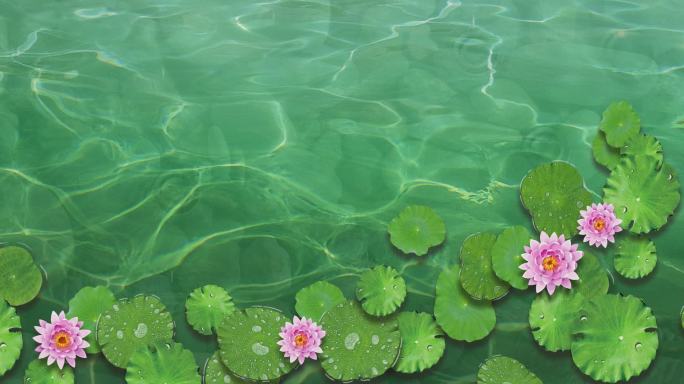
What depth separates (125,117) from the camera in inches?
89.5

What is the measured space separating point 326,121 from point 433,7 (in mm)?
769

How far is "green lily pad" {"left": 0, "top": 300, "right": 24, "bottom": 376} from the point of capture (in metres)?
2.03

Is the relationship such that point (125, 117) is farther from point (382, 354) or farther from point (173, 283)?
point (382, 354)

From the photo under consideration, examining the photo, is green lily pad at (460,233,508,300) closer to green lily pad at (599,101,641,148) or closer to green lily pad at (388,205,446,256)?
green lily pad at (388,205,446,256)

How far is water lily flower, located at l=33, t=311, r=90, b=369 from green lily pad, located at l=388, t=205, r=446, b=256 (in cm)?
107

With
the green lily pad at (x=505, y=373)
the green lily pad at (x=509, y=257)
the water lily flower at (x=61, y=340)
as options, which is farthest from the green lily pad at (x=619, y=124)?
the water lily flower at (x=61, y=340)

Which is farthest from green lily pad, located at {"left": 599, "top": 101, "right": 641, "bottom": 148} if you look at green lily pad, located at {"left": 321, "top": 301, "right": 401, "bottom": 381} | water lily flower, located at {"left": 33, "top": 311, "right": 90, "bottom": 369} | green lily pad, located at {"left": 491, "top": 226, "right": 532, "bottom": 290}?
water lily flower, located at {"left": 33, "top": 311, "right": 90, "bottom": 369}

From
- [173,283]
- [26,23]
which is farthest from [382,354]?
[26,23]

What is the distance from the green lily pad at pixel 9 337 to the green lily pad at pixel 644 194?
6.79 feet

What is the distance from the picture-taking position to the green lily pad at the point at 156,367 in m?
1.96

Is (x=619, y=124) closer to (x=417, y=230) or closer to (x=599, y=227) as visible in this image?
(x=599, y=227)

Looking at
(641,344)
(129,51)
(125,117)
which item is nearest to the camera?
(641,344)

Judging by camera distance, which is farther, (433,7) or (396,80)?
(433,7)

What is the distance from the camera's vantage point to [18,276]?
2080 mm
